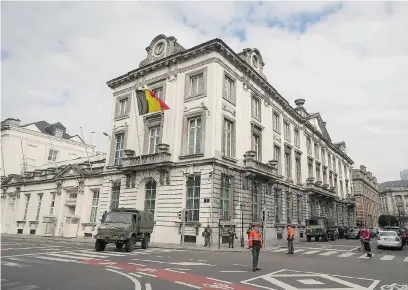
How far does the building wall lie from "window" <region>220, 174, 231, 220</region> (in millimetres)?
30417

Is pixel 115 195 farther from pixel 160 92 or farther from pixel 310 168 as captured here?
pixel 310 168

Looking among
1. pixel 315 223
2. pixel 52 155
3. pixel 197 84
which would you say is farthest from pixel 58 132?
pixel 315 223

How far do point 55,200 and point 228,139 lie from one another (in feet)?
73.7

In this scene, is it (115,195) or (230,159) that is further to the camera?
(115,195)

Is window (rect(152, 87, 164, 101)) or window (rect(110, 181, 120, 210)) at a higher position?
window (rect(152, 87, 164, 101))

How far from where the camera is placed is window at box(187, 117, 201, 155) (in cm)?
2569

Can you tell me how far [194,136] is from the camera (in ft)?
85.7

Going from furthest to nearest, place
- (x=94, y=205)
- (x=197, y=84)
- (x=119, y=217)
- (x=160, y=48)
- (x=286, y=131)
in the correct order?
(x=286, y=131) → (x=94, y=205) → (x=160, y=48) → (x=197, y=84) → (x=119, y=217)

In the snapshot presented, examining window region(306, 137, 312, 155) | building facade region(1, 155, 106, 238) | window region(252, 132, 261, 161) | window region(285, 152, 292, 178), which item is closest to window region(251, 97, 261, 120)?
window region(252, 132, 261, 161)

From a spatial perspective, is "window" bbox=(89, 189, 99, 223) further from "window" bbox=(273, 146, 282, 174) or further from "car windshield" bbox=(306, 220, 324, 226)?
"car windshield" bbox=(306, 220, 324, 226)

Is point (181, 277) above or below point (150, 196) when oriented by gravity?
below

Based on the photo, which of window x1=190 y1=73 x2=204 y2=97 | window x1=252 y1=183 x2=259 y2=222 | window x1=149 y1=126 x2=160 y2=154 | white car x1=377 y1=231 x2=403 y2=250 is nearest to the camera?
white car x1=377 y1=231 x2=403 y2=250

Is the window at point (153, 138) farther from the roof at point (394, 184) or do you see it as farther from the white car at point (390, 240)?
the roof at point (394, 184)

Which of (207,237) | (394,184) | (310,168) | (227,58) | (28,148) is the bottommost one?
(207,237)
